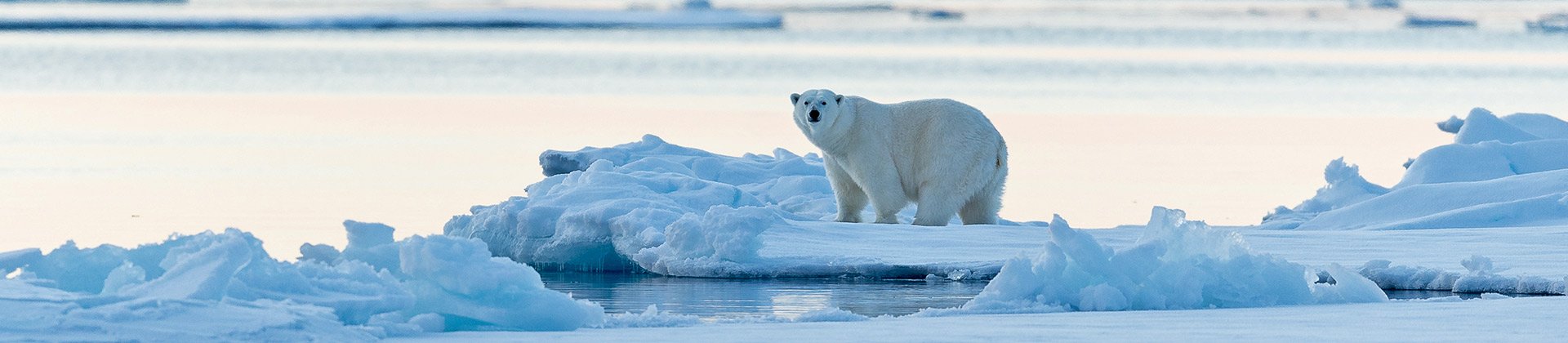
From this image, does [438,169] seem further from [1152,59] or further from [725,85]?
[1152,59]

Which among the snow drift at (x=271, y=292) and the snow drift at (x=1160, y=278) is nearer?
the snow drift at (x=271, y=292)

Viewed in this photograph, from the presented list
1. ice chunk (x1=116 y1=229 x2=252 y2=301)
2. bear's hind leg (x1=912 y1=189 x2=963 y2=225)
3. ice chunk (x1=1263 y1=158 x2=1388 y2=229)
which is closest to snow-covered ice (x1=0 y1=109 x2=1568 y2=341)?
ice chunk (x1=116 y1=229 x2=252 y2=301)

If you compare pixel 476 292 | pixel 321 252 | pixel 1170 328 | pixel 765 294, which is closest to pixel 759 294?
pixel 765 294

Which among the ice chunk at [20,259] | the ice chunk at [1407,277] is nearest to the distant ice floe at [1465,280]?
the ice chunk at [1407,277]

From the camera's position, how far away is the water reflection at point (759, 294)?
7027 mm

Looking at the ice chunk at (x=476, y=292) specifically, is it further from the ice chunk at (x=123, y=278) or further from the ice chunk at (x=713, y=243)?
the ice chunk at (x=713, y=243)

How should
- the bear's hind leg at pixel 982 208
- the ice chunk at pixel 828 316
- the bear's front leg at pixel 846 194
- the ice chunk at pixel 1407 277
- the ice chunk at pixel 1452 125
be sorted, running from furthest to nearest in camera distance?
the ice chunk at pixel 1452 125 < the bear's front leg at pixel 846 194 < the bear's hind leg at pixel 982 208 < the ice chunk at pixel 1407 277 < the ice chunk at pixel 828 316

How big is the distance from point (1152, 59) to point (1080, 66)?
462 centimetres

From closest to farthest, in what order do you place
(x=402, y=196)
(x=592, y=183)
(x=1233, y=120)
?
(x=592, y=183) → (x=402, y=196) → (x=1233, y=120)

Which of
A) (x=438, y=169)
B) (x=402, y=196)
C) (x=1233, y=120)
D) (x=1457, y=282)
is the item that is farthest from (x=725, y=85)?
(x=1457, y=282)

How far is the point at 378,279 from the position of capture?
18.5ft

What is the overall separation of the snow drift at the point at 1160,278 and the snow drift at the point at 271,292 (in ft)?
4.68

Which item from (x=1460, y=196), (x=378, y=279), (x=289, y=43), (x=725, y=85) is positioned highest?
(x=289, y=43)

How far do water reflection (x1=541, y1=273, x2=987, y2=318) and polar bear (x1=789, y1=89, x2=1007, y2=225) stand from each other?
5.34ft
